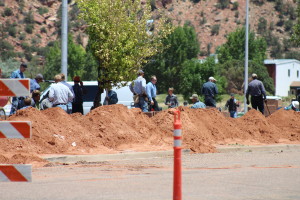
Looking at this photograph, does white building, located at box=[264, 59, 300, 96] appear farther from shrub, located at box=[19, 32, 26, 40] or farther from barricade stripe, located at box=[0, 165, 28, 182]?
barricade stripe, located at box=[0, 165, 28, 182]

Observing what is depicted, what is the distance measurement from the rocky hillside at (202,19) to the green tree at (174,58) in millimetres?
16307

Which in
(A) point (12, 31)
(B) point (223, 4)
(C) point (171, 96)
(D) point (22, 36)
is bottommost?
(C) point (171, 96)

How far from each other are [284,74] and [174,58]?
719 inches

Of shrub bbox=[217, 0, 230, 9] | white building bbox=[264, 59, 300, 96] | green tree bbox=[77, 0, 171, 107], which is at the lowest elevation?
white building bbox=[264, 59, 300, 96]

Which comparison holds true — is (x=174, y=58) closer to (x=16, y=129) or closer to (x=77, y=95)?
(x=77, y=95)

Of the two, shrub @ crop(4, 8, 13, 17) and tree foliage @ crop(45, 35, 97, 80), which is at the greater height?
shrub @ crop(4, 8, 13, 17)

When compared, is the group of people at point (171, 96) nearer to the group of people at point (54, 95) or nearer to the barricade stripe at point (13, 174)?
the group of people at point (54, 95)

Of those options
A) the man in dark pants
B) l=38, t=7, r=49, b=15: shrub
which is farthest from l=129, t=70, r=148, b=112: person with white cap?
l=38, t=7, r=49, b=15: shrub

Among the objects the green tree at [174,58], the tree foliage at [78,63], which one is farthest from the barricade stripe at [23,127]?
the green tree at [174,58]

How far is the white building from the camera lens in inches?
4370

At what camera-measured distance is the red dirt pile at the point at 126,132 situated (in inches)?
631

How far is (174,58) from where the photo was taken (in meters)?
106

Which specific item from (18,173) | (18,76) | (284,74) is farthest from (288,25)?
(18,173)

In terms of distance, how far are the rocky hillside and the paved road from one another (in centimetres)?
10301
